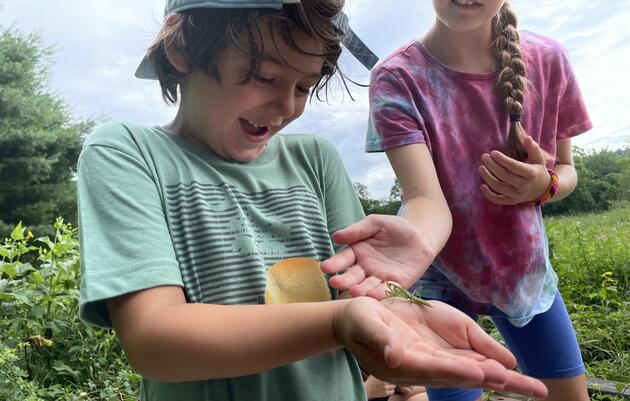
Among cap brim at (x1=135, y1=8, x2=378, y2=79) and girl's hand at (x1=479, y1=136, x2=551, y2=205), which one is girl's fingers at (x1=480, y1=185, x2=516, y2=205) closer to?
girl's hand at (x1=479, y1=136, x2=551, y2=205)

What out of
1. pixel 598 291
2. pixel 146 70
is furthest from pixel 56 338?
pixel 598 291

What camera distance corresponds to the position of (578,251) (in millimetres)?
4672

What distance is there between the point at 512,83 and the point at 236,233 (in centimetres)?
101

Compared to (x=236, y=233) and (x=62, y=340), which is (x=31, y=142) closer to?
(x=62, y=340)

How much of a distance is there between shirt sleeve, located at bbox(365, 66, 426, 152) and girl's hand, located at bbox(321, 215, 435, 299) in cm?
40

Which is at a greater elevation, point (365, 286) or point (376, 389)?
point (365, 286)

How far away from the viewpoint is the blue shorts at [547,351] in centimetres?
181

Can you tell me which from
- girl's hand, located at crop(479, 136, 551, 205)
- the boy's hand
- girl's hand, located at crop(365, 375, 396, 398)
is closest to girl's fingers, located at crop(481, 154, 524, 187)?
girl's hand, located at crop(479, 136, 551, 205)

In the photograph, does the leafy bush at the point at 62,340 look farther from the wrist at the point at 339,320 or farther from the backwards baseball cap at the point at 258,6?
the wrist at the point at 339,320

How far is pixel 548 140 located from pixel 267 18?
110 cm

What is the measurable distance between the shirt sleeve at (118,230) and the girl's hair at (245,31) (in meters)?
0.27

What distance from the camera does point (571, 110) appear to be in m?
1.91

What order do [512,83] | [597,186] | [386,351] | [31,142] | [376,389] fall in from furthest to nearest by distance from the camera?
1. [31,142]
2. [597,186]
3. [376,389]
4. [512,83]
5. [386,351]

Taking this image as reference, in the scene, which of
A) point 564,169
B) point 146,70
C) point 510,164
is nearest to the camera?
point 146,70
